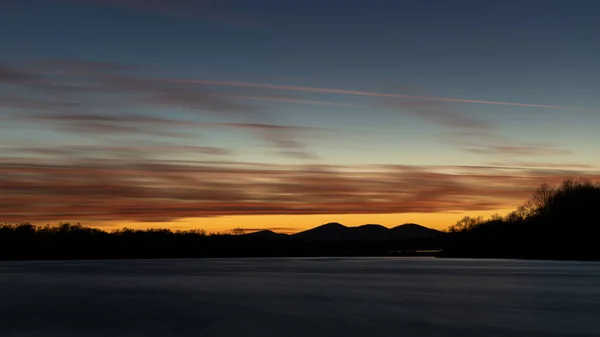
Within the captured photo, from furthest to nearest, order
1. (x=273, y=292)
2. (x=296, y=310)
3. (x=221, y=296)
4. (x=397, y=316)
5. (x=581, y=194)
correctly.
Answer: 1. (x=581, y=194)
2. (x=273, y=292)
3. (x=221, y=296)
4. (x=296, y=310)
5. (x=397, y=316)

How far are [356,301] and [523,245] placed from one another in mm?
111010

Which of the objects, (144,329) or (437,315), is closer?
(144,329)

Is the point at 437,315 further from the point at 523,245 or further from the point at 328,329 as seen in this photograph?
the point at 523,245

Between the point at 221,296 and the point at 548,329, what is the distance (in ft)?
75.0

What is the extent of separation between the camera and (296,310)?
3372 centimetres

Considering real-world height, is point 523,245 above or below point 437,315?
above

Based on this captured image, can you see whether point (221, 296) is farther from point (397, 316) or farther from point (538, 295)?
point (538, 295)

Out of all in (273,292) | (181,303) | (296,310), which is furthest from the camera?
(273,292)

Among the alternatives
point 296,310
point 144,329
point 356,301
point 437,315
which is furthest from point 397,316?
point 144,329

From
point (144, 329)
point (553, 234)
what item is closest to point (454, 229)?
point (553, 234)

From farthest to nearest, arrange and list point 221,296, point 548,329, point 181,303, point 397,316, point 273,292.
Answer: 1. point 273,292
2. point 221,296
3. point 181,303
4. point 397,316
5. point 548,329

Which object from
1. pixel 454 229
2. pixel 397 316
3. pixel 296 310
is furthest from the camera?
pixel 454 229

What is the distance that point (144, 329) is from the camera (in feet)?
86.3

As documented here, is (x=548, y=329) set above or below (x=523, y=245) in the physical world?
below
